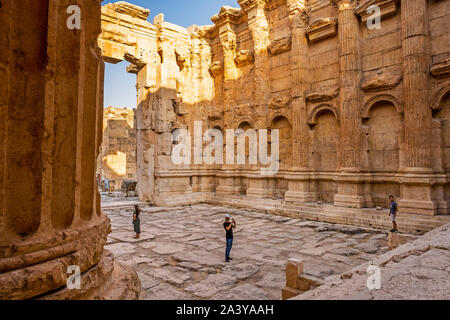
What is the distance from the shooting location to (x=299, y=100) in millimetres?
11406

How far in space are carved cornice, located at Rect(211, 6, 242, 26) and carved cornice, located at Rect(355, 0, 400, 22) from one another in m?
6.05

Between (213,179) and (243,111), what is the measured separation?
3.91 metres

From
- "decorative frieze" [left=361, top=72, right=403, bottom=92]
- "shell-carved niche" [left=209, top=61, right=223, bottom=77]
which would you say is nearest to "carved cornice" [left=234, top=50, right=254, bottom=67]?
"shell-carved niche" [left=209, top=61, right=223, bottom=77]

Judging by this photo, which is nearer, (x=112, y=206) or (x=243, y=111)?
(x=112, y=206)

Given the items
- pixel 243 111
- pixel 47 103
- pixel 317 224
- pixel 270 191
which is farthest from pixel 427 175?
pixel 47 103

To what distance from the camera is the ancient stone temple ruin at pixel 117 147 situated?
2311 centimetres

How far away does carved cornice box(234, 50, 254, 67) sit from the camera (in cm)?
1361

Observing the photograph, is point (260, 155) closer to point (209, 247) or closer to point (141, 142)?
point (141, 142)

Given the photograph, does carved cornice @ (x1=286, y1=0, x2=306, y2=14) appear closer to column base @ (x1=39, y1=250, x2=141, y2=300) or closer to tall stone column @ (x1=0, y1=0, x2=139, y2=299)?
tall stone column @ (x1=0, y1=0, x2=139, y2=299)

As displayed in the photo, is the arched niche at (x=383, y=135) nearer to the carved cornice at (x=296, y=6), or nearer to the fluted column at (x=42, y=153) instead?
the carved cornice at (x=296, y=6)

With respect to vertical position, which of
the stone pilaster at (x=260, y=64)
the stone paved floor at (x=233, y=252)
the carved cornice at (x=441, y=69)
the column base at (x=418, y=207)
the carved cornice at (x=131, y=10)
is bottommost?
the stone paved floor at (x=233, y=252)

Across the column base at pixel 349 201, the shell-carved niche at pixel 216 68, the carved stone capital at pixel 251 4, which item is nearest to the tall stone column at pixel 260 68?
the carved stone capital at pixel 251 4

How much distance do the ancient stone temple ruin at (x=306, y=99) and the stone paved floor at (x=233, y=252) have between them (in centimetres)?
183
